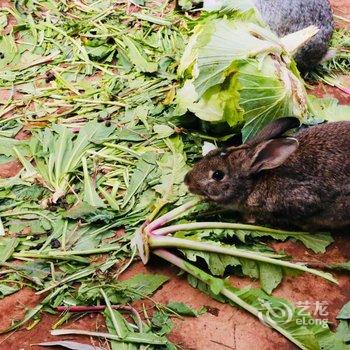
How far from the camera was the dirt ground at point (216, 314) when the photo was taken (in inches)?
155

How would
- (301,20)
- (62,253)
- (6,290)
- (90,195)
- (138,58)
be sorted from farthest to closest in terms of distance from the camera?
(138,58)
(301,20)
(90,195)
(62,253)
(6,290)

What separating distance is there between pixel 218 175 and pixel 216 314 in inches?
45.6

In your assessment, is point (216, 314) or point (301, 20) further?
point (301, 20)

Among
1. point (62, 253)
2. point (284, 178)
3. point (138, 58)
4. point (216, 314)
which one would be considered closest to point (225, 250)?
point (216, 314)

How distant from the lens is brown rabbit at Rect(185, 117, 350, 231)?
177 inches

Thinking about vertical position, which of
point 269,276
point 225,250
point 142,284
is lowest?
point 142,284

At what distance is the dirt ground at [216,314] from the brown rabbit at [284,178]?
29cm

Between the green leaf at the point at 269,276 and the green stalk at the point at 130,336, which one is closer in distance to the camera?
the green stalk at the point at 130,336

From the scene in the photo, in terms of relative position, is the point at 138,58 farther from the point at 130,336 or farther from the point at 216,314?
the point at 130,336

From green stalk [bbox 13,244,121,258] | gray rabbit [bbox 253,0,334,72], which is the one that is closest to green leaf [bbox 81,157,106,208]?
green stalk [bbox 13,244,121,258]

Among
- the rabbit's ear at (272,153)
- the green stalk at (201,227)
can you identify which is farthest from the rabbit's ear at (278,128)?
the green stalk at (201,227)

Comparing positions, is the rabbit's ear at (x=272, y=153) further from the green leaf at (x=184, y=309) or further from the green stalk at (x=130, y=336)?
the green stalk at (x=130, y=336)

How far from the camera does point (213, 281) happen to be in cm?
407

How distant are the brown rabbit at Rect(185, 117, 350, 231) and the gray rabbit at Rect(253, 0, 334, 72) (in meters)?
1.70
